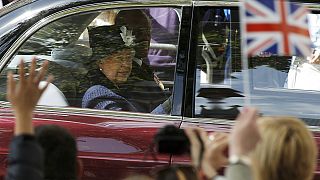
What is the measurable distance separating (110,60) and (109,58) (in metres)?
0.01

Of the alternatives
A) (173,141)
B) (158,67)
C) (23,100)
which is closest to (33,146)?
(23,100)

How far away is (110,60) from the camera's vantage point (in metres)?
3.84

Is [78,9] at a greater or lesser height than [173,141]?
greater

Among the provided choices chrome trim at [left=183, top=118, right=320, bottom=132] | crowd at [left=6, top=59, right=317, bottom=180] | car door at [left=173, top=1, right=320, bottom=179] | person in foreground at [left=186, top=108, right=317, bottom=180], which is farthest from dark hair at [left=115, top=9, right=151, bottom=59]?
person in foreground at [left=186, top=108, right=317, bottom=180]

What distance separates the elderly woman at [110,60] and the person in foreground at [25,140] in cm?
116

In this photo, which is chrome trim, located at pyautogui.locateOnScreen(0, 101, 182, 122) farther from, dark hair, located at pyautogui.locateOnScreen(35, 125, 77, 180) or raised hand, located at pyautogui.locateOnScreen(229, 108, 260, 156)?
raised hand, located at pyautogui.locateOnScreen(229, 108, 260, 156)

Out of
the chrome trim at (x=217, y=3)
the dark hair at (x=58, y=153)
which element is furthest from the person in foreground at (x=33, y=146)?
the chrome trim at (x=217, y=3)

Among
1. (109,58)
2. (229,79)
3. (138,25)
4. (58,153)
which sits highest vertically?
(138,25)

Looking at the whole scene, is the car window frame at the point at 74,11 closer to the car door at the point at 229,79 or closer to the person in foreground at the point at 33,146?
the car door at the point at 229,79

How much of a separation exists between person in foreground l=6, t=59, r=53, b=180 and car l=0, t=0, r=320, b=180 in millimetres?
936

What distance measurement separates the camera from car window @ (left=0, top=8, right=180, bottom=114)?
374cm

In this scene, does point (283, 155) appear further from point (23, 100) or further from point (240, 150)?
point (23, 100)

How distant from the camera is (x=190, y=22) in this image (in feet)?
12.2

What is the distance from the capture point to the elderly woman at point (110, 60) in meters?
3.80
